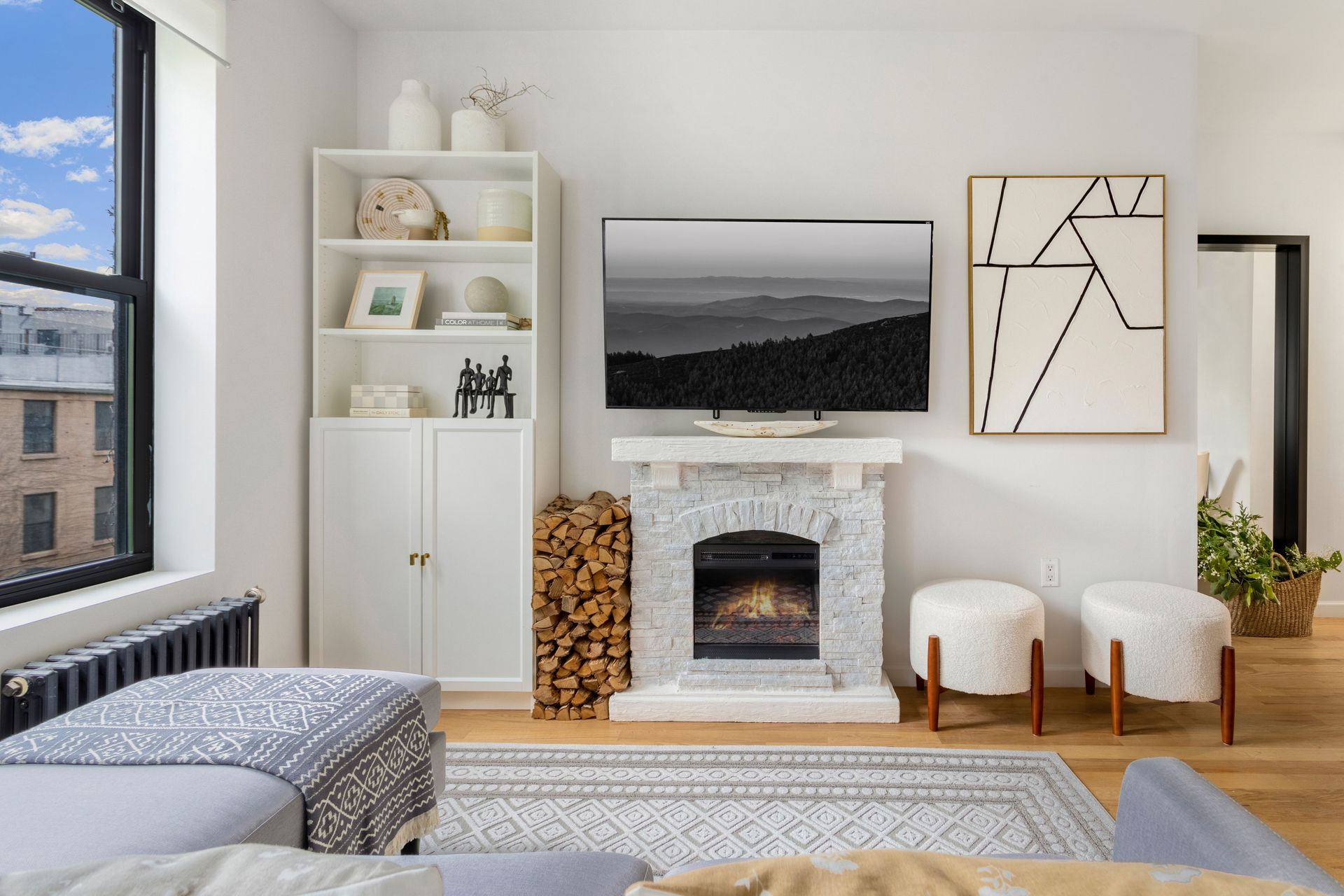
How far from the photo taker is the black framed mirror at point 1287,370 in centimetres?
411

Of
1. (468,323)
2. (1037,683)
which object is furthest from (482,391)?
(1037,683)

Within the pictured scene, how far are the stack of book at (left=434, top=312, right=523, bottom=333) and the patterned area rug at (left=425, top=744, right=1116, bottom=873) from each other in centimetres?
147

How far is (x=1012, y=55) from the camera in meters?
3.06

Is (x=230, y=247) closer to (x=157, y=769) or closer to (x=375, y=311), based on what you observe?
(x=375, y=311)

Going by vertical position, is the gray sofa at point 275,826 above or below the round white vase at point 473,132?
below

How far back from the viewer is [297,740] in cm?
136

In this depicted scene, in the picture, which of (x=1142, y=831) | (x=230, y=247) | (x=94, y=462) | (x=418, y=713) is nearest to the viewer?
(x=1142, y=831)

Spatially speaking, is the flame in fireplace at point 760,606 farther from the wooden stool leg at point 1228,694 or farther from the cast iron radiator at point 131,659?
the cast iron radiator at point 131,659

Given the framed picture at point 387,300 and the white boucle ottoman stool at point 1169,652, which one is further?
the framed picture at point 387,300

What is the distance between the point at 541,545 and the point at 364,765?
4.45 feet

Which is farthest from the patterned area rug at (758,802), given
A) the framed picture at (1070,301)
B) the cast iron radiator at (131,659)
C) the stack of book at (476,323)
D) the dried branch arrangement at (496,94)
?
the dried branch arrangement at (496,94)

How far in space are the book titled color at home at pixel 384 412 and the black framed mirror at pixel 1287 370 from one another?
13.4ft

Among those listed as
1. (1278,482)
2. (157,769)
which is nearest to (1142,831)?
(157,769)

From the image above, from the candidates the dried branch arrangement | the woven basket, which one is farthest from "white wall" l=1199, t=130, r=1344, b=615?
the dried branch arrangement
